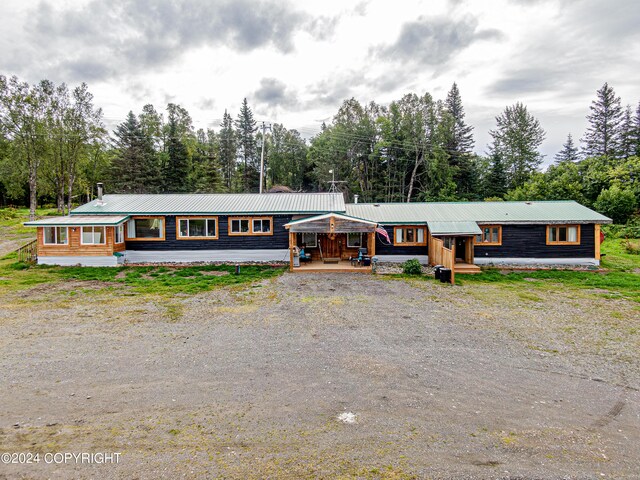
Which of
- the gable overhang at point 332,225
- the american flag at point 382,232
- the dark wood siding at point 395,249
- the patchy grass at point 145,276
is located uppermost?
the gable overhang at point 332,225

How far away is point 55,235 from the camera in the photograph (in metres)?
17.9

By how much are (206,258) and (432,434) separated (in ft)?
53.9

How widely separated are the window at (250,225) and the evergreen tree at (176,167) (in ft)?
88.9

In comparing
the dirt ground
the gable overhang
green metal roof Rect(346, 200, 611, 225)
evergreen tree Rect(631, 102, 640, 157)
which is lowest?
the dirt ground

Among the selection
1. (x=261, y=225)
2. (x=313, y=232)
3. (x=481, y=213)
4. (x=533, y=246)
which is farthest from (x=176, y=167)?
(x=533, y=246)

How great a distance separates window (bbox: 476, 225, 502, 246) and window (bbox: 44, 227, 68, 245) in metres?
21.8

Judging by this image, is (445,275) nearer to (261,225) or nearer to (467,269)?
(467,269)

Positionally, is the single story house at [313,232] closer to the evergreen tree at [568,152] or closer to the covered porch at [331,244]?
the covered porch at [331,244]

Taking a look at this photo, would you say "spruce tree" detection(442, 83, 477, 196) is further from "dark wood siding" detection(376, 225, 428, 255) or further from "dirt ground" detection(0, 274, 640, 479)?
"dirt ground" detection(0, 274, 640, 479)

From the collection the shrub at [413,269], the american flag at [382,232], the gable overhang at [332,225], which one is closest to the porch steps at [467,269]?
the shrub at [413,269]

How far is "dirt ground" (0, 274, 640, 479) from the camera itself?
165 inches

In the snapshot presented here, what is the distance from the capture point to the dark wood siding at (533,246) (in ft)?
60.0

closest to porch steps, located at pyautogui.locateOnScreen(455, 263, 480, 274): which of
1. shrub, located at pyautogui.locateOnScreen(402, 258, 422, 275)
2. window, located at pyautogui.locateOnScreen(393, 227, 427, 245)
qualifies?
shrub, located at pyautogui.locateOnScreen(402, 258, 422, 275)

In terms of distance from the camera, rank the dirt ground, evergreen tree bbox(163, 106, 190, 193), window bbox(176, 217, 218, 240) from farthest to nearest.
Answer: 1. evergreen tree bbox(163, 106, 190, 193)
2. window bbox(176, 217, 218, 240)
3. the dirt ground
